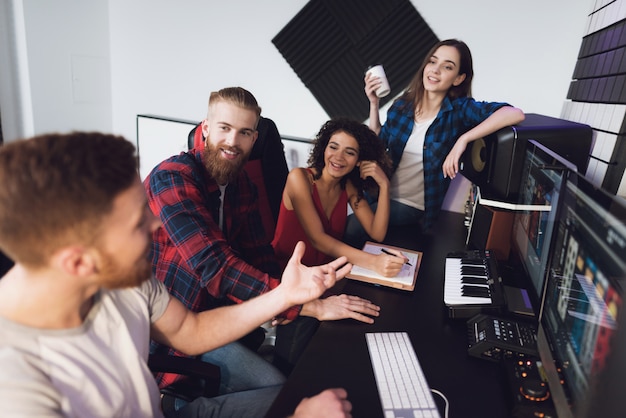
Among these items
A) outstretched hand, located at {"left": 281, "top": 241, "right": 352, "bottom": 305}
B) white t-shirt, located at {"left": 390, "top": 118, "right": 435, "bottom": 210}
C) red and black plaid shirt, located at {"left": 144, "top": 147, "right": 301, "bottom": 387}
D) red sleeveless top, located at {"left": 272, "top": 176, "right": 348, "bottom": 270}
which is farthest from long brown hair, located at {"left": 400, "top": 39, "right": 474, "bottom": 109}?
outstretched hand, located at {"left": 281, "top": 241, "right": 352, "bottom": 305}

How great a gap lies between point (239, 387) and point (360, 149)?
4.05ft

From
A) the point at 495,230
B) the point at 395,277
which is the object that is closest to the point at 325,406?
the point at 395,277

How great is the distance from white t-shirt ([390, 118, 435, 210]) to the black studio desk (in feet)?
2.94

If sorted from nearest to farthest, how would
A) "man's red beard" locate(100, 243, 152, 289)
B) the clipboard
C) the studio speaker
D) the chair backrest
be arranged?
1. "man's red beard" locate(100, 243, 152, 289)
2. the clipboard
3. the studio speaker
4. the chair backrest

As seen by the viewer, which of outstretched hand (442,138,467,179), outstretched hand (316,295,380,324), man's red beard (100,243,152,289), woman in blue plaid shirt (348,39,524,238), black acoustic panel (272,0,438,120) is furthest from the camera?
black acoustic panel (272,0,438,120)

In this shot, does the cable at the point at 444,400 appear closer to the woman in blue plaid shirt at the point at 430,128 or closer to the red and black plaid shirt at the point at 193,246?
the red and black plaid shirt at the point at 193,246

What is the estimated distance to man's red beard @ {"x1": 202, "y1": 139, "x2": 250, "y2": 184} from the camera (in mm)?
1586

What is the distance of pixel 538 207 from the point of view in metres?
1.25

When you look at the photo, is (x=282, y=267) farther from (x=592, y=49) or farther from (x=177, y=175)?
(x=592, y=49)

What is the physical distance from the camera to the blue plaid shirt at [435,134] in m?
2.16

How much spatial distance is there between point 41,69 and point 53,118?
14.1 inches

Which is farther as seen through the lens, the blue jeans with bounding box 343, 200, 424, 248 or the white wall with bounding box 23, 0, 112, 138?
the white wall with bounding box 23, 0, 112, 138

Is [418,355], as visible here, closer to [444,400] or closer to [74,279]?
[444,400]

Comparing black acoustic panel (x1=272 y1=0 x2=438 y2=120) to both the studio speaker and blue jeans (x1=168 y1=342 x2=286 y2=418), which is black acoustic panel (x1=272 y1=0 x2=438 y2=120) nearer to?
the studio speaker
